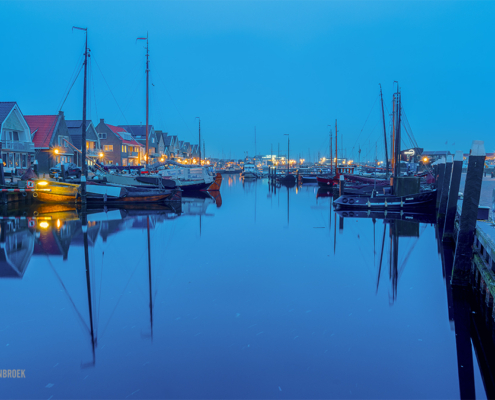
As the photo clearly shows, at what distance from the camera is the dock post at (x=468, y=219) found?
10852 millimetres

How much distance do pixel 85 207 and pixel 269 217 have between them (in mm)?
12442

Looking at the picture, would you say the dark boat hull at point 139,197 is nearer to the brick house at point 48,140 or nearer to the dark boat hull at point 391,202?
the dark boat hull at point 391,202

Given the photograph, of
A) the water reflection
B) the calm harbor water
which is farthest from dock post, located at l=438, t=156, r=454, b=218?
the water reflection

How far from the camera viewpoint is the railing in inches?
1633

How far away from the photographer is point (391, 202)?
29875 millimetres

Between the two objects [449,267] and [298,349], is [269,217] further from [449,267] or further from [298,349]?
[298,349]

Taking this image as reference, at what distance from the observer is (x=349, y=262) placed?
1443cm

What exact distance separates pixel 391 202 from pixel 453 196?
521 inches

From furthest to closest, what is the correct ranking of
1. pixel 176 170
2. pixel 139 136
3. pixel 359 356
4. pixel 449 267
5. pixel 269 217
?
pixel 139 136, pixel 176 170, pixel 269 217, pixel 449 267, pixel 359 356

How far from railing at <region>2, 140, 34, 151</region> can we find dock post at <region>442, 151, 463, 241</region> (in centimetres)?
4077

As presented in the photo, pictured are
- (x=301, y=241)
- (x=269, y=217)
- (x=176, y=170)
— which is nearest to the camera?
(x=301, y=241)

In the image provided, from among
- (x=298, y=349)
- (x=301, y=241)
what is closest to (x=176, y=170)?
(x=301, y=241)

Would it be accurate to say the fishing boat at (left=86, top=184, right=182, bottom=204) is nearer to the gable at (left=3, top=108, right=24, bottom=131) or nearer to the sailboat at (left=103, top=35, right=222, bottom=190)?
the sailboat at (left=103, top=35, right=222, bottom=190)

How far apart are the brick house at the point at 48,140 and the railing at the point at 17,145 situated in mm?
2978
